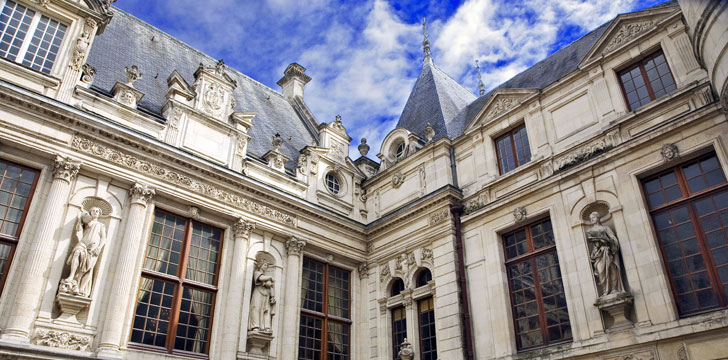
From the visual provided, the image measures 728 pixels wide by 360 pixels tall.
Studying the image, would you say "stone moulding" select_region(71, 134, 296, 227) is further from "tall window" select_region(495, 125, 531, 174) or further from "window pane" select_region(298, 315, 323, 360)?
"tall window" select_region(495, 125, 531, 174)

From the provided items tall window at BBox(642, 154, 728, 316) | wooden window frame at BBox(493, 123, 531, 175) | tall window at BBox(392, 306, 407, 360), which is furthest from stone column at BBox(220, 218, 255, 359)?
tall window at BBox(642, 154, 728, 316)

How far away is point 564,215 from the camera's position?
11.7 metres

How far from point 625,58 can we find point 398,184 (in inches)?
273

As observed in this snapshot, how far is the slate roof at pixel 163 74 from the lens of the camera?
14133 mm

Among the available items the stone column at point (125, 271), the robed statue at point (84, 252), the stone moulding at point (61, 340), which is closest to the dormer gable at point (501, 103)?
the stone column at point (125, 271)

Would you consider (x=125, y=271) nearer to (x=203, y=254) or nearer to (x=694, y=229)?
(x=203, y=254)

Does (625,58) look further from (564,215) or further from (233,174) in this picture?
(233,174)

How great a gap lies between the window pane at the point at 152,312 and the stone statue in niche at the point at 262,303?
1926mm

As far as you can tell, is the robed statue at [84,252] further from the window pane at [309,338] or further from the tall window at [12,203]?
the window pane at [309,338]

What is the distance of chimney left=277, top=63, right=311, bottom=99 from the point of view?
74.0 feet

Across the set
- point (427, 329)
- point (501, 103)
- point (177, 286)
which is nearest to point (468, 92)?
point (501, 103)

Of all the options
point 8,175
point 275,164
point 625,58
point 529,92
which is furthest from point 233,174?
point 625,58

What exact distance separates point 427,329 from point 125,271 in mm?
7188

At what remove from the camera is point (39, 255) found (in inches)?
393
